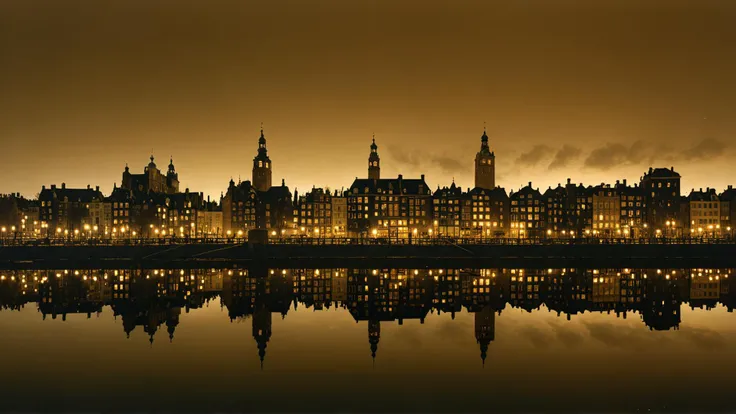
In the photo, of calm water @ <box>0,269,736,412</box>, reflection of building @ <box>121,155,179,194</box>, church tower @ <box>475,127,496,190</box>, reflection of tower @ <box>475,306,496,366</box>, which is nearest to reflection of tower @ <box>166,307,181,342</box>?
calm water @ <box>0,269,736,412</box>

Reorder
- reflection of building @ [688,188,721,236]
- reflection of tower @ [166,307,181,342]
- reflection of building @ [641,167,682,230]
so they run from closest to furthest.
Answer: reflection of tower @ [166,307,181,342] < reflection of building @ [641,167,682,230] < reflection of building @ [688,188,721,236]

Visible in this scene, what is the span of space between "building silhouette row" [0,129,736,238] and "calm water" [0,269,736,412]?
100 meters

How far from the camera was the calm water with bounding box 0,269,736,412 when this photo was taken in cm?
2223

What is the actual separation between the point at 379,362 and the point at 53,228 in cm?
15603

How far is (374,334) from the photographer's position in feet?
110

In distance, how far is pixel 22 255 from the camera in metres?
81.8

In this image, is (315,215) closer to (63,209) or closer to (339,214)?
(339,214)

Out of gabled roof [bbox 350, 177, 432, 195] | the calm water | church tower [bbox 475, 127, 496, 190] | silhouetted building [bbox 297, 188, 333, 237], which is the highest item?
church tower [bbox 475, 127, 496, 190]

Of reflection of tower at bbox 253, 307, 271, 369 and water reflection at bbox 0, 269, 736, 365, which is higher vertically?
water reflection at bbox 0, 269, 736, 365

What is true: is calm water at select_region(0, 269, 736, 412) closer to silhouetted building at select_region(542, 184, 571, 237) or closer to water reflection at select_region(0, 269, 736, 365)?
water reflection at select_region(0, 269, 736, 365)

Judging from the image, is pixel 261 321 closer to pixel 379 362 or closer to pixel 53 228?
pixel 379 362

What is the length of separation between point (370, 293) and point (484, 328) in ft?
52.5

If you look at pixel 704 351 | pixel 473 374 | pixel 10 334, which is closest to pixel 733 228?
pixel 704 351

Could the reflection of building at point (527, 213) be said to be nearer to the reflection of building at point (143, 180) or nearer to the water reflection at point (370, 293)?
the water reflection at point (370, 293)
